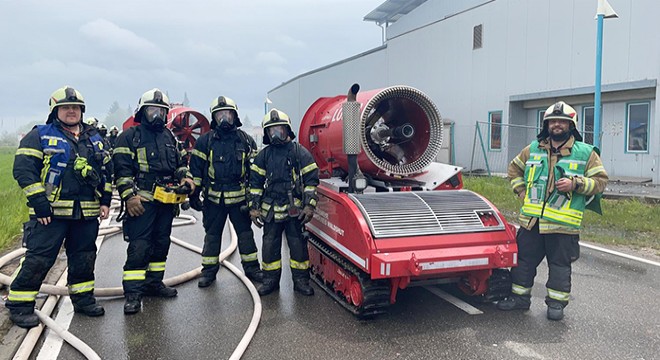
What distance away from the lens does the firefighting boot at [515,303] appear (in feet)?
A: 16.2

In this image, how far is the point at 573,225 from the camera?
4777 mm

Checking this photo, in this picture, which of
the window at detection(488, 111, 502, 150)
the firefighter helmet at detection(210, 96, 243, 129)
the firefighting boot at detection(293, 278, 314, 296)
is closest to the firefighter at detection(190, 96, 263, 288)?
the firefighter helmet at detection(210, 96, 243, 129)

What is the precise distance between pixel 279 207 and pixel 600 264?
4.33 meters

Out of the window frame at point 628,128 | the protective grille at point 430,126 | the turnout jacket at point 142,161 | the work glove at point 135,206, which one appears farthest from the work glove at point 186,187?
the window frame at point 628,128

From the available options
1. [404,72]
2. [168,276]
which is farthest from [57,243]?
[404,72]

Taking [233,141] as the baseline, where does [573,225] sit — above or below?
below

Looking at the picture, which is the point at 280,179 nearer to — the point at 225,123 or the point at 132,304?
the point at 225,123

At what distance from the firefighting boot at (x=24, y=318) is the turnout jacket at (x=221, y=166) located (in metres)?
2.04

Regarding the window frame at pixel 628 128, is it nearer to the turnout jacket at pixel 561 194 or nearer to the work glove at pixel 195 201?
the turnout jacket at pixel 561 194

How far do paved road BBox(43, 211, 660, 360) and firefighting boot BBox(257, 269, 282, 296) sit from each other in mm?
97

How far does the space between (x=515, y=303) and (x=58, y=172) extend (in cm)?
445

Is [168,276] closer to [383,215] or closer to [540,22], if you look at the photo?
[383,215]

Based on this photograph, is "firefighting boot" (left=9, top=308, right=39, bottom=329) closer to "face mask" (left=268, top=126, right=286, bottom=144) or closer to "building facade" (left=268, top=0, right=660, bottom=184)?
"face mask" (left=268, top=126, right=286, bottom=144)

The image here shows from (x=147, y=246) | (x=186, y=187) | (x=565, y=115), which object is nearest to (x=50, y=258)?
(x=147, y=246)
